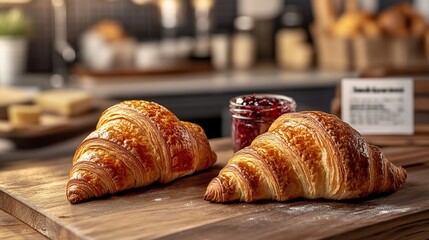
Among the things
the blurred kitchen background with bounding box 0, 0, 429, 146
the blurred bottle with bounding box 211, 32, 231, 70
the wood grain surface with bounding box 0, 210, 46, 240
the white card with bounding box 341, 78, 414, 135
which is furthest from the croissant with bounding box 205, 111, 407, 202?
the blurred bottle with bounding box 211, 32, 231, 70

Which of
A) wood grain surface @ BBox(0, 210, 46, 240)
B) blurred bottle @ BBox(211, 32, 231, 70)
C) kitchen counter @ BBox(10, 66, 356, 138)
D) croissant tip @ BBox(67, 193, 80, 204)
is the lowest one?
kitchen counter @ BBox(10, 66, 356, 138)

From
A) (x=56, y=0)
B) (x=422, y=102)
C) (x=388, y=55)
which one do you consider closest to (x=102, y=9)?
(x=56, y=0)

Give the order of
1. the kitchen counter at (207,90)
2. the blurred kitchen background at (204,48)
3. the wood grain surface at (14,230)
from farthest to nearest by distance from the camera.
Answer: the blurred kitchen background at (204,48)
the kitchen counter at (207,90)
the wood grain surface at (14,230)

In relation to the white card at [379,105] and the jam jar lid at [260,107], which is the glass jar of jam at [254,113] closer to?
the jam jar lid at [260,107]

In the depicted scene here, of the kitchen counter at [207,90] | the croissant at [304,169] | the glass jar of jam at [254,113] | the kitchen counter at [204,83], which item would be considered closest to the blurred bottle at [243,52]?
the kitchen counter at [204,83]

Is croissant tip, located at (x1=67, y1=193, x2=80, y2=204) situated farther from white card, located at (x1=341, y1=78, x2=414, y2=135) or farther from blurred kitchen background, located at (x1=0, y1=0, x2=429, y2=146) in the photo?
blurred kitchen background, located at (x1=0, y1=0, x2=429, y2=146)

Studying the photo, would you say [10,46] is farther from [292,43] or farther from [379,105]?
[379,105]
